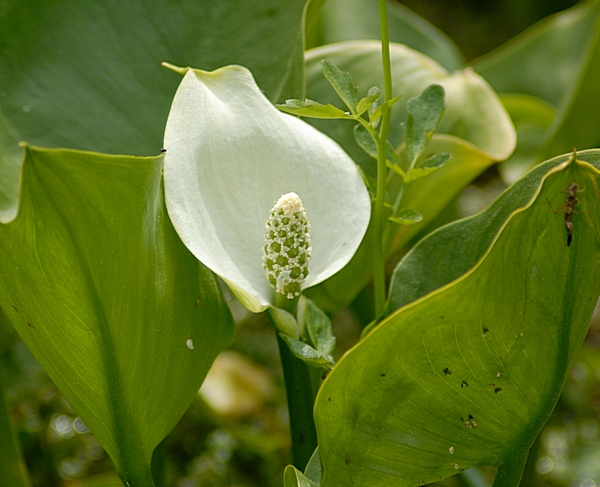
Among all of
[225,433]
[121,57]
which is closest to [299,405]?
[121,57]

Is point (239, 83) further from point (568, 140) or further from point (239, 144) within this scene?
point (568, 140)

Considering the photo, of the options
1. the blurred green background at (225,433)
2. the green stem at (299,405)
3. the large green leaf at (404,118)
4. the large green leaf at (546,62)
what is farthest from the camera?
the large green leaf at (546,62)

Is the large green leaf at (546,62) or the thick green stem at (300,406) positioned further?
the large green leaf at (546,62)

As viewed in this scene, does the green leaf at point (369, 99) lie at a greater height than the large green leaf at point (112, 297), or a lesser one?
greater

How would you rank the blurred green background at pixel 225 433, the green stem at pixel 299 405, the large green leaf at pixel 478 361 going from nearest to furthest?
the large green leaf at pixel 478 361 → the green stem at pixel 299 405 → the blurred green background at pixel 225 433

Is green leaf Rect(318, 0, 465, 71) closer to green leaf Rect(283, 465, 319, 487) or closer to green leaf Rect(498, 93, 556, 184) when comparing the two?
green leaf Rect(498, 93, 556, 184)

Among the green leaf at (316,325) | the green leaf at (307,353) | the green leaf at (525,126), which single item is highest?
the green leaf at (307,353)

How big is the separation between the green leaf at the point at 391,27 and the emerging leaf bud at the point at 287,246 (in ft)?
1.52

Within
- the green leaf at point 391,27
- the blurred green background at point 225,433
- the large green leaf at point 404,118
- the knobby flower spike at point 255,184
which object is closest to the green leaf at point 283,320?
the knobby flower spike at point 255,184

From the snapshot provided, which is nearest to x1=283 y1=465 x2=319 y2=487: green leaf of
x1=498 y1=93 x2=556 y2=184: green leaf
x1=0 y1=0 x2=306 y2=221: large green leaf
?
x1=0 y1=0 x2=306 y2=221: large green leaf

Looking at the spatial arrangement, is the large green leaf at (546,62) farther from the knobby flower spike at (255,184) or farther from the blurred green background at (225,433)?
the knobby flower spike at (255,184)

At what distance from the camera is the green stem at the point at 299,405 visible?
35 centimetres

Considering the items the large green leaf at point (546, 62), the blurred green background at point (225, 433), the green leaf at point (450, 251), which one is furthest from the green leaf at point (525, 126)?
the green leaf at point (450, 251)

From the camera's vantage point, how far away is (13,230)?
0.25 m
